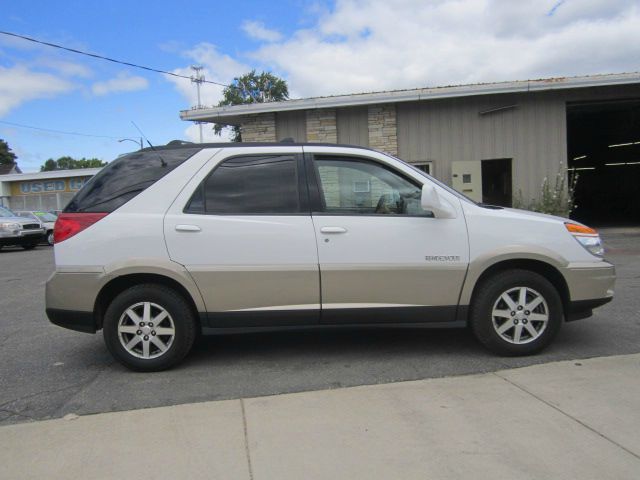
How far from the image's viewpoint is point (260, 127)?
46.2 ft

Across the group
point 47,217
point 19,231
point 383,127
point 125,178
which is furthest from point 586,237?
point 47,217

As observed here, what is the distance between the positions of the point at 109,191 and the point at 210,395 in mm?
1891

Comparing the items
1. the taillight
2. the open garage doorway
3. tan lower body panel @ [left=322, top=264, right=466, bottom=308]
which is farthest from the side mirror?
the open garage doorway

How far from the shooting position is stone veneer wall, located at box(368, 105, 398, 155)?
13602mm

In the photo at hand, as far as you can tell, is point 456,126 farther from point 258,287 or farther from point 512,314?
point 258,287

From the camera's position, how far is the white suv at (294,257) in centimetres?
430

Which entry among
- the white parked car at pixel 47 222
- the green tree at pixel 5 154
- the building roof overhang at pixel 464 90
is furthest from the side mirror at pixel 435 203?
the green tree at pixel 5 154

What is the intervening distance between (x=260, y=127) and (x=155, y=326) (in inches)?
409

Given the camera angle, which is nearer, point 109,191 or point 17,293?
point 109,191

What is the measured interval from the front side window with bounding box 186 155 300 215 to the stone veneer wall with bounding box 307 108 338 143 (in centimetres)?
941

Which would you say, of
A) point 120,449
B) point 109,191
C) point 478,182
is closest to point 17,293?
point 109,191

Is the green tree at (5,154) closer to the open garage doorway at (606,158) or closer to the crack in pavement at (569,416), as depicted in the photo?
the open garage doorway at (606,158)

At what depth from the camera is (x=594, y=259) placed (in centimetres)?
449

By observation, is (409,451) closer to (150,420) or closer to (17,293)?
(150,420)
